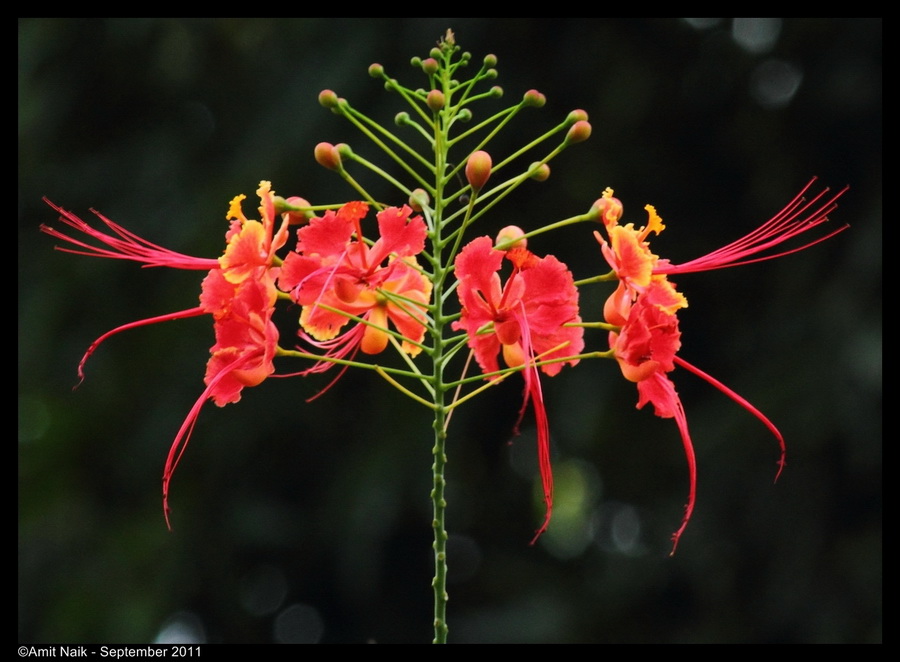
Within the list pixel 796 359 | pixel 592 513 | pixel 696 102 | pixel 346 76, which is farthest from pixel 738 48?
pixel 592 513

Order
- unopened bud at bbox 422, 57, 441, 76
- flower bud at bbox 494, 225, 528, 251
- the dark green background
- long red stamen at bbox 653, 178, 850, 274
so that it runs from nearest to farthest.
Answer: flower bud at bbox 494, 225, 528, 251 → unopened bud at bbox 422, 57, 441, 76 → long red stamen at bbox 653, 178, 850, 274 → the dark green background

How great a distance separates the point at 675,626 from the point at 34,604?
10.7 ft

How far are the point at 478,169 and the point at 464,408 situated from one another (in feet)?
11.6

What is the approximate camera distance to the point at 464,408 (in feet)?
18.6

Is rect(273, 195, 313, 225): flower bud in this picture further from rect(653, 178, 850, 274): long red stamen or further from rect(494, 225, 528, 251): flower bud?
rect(653, 178, 850, 274): long red stamen

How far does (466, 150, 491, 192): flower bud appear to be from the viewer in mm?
2191

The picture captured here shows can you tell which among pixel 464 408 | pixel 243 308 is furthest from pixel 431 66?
pixel 464 408

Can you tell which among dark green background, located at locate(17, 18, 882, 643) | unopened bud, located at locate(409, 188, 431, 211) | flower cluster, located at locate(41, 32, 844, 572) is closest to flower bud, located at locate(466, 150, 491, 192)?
flower cluster, located at locate(41, 32, 844, 572)

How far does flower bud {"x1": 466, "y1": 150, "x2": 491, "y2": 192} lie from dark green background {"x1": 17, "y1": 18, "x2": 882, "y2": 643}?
274 cm

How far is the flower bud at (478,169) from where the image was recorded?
219cm

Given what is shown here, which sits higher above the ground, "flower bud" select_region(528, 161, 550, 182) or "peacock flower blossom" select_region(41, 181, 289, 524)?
"flower bud" select_region(528, 161, 550, 182)

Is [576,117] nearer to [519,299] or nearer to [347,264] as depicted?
[519,299]

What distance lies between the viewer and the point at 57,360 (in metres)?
5.87

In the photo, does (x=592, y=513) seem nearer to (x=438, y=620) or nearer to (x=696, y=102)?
(x=696, y=102)
